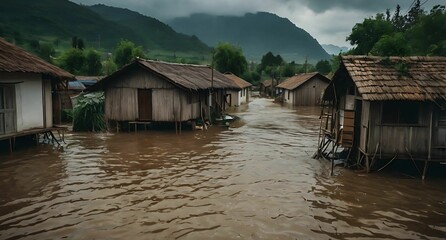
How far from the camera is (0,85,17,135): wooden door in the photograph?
14.0m

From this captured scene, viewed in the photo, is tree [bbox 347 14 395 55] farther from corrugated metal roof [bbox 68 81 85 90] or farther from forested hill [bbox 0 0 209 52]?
forested hill [bbox 0 0 209 52]

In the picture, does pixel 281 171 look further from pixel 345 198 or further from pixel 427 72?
pixel 427 72

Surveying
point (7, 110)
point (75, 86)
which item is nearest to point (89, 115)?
point (7, 110)

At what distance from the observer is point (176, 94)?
20.4 metres

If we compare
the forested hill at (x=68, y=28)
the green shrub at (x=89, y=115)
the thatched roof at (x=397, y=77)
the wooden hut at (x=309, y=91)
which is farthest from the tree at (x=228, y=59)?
the thatched roof at (x=397, y=77)

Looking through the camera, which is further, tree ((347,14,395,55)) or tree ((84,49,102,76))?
tree ((84,49,102,76))

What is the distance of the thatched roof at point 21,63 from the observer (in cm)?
1338

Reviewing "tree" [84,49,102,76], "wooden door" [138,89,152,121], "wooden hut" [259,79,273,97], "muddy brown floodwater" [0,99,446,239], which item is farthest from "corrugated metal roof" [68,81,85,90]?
"wooden hut" [259,79,273,97]

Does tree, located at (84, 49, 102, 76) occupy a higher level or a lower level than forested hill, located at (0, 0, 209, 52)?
lower

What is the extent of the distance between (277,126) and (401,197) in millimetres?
14082

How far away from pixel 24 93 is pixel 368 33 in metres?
42.7

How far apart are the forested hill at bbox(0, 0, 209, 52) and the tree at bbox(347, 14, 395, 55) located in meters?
75.6

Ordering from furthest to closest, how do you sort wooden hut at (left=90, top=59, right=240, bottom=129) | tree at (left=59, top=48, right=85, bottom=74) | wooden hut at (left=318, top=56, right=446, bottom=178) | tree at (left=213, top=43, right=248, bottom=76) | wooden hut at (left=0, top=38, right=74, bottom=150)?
tree at (left=213, top=43, right=248, bottom=76)
tree at (left=59, top=48, right=85, bottom=74)
wooden hut at (left=90, top=59, right=240, bottom=129)
wooden hut at (left=0, top=38, right=74, bottom=150)
wooden hut at (left=318, top=56, right=446, bottom=178)

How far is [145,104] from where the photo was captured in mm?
20828
